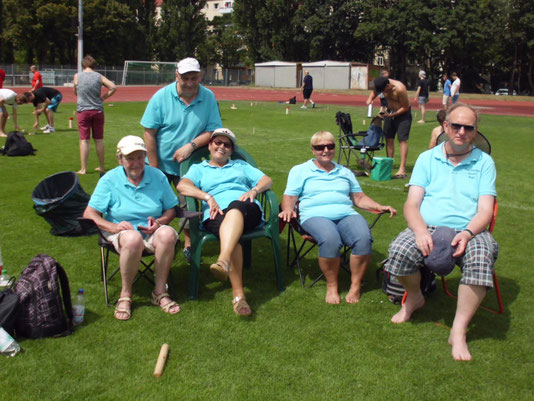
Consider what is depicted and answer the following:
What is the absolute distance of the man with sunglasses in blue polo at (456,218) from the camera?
3.45 metres

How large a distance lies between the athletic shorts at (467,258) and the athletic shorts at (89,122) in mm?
5969

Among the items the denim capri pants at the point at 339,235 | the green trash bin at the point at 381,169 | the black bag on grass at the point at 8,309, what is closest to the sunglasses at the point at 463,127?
the denim capri pants at the point at 339,235

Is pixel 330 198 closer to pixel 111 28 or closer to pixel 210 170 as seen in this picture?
pixel 210 170

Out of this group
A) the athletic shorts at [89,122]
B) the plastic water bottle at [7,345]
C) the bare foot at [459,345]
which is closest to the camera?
the plastic water bottle at [7,345]

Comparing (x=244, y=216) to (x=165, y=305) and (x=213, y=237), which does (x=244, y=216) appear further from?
(x=165, y=305)

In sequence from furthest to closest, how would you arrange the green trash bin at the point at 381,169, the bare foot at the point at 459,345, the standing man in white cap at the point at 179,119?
the green trash bin at the point at 381,169 → the standing man in white cap at the point at 179,119 → the bare foot at the point at 459,345

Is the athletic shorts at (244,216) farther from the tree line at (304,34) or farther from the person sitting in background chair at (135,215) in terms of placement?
the tree line at (304,34)

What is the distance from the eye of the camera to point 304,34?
60875 millimetres

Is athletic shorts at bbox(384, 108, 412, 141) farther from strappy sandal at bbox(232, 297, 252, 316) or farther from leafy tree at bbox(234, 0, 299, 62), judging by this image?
leafy tree at bbox(234, 0, 299, 62)

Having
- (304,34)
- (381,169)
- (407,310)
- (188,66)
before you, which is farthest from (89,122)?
(304,34)

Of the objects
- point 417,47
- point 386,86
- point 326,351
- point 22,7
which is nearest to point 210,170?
point 326,351

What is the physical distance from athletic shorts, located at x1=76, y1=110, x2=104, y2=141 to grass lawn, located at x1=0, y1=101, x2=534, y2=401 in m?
2.99

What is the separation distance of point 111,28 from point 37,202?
55409mm

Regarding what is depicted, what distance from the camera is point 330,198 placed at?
4477 millimetres
